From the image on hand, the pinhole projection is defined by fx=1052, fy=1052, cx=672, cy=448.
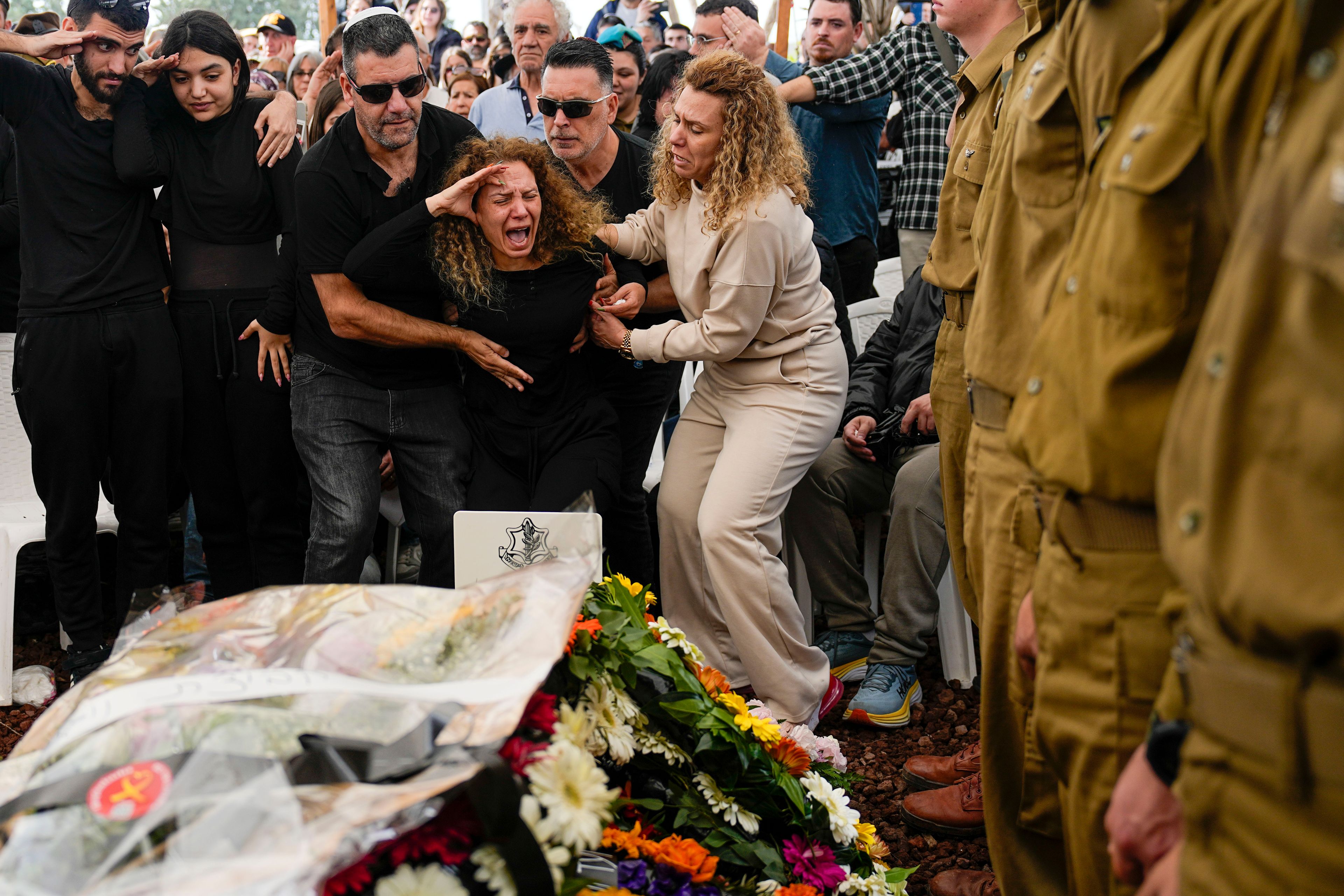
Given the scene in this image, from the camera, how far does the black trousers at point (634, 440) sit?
3625 mm

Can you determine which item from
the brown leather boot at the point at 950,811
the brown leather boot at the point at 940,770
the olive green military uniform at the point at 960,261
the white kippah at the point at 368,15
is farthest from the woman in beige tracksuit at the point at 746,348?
the white kippah at the point at 368,15

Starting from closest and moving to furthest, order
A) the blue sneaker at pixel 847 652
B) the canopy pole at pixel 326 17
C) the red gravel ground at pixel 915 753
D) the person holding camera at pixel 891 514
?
the red gravel ground at pixel 915 753
the person holding camera at pixel 891 514
the blue sneaker at pixel 847 652
the canopy pole at pixel 326 17

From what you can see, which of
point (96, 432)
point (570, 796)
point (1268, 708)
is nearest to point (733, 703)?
point (570, 796)

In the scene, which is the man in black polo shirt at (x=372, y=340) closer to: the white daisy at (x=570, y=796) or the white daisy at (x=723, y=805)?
the white daisy at (x=723, y=805)

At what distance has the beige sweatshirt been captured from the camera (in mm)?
3133

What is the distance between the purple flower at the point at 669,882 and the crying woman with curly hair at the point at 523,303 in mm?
1767

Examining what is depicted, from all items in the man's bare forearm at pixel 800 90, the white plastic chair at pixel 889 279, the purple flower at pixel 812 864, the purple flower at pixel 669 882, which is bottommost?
the purple flower at pixel 812 864

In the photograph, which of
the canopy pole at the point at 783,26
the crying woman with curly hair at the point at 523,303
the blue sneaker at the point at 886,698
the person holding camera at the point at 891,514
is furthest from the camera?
the canopy pole at the point at 783,26

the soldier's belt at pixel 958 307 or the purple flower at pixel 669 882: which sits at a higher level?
the soldier's belt at pixel 958 307

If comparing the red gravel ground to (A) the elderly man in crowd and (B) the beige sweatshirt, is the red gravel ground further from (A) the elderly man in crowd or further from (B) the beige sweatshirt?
(A) the elderly man in crowd

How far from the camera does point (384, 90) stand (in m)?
3.24

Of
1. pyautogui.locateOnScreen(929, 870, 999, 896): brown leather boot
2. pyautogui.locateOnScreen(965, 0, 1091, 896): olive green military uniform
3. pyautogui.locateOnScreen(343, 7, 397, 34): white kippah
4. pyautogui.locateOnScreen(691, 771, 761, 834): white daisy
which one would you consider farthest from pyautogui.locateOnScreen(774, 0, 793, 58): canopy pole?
pyautogui.locateOnScreen(691, 771, 761, 834): white daisy

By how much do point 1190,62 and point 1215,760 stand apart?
79 centimetres

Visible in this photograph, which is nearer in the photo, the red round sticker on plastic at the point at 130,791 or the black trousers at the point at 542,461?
the red round sticker on plastic at the point at 130,791
